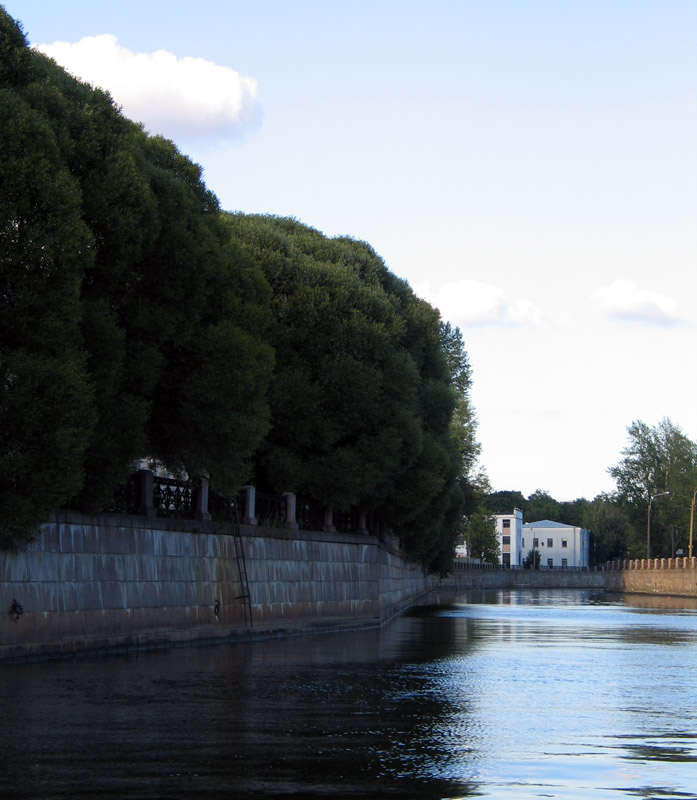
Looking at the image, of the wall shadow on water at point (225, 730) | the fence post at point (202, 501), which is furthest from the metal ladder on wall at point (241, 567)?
the wall shadow on water at point (225, 730)

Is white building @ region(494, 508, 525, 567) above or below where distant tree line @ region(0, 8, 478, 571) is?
below

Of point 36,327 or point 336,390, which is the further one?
point 336,390

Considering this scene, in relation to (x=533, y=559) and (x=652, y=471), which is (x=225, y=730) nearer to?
(x=652, y=471)

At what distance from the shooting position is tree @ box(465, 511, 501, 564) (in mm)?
148000

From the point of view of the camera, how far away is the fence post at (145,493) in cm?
2733

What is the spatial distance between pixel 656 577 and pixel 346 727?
9290 centimetres

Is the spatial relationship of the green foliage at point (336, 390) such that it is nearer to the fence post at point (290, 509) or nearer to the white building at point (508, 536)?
the fence post at point (290, 509)

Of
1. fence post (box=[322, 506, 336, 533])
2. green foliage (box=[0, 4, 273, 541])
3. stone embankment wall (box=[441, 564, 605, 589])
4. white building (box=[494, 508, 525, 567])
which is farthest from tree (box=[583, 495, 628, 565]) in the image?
green foliage (box=[0, 4, 273, 541])

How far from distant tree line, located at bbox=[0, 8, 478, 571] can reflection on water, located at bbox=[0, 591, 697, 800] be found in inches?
159

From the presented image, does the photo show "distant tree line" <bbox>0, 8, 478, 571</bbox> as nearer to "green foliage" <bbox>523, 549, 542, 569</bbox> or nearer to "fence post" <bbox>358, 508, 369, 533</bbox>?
"fence post" <bbox>358, 508, 369, 533</bbox>

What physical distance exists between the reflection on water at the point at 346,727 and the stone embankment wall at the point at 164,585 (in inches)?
52.2

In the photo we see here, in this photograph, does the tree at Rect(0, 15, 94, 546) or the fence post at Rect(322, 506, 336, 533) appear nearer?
the tree at Rect(0, 15, 94, 546)

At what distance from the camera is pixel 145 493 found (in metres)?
27.5

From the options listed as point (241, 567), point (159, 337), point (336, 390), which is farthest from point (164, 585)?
point (336, 390)
